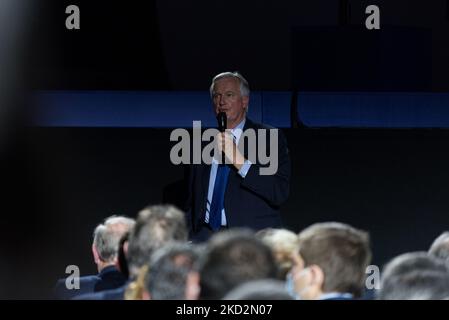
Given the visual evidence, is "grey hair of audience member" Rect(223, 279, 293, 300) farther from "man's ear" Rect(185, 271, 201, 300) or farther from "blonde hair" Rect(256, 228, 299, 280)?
"blonde hair" Rect(256, 228, 299, 280)

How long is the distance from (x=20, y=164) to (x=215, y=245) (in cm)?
351

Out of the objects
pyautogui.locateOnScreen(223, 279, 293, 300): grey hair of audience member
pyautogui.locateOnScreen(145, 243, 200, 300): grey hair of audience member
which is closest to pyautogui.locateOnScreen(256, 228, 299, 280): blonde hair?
pyautogui.locateOnScreen(145, 243, 200, 300): grey hair of audience member

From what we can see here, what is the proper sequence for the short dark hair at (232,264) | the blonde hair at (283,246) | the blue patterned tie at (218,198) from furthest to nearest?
Answer: the blue patterned tie at (218,198), the blonde hair at (283,246), the short dark hair at (232,264)

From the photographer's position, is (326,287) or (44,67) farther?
(44,67)

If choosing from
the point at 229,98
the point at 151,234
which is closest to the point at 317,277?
the point at 151,234

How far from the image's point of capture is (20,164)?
6332 mm

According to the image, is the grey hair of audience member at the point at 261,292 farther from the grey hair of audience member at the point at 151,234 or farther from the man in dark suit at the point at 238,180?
the man in dark suit at the point at 238,180

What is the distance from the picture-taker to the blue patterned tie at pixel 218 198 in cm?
495

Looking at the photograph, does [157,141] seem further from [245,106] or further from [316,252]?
[316,252]

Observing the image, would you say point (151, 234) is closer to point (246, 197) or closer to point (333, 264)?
point (333, 264)

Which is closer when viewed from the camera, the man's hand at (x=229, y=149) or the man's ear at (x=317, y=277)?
the man's ear at (x=317, y=277)

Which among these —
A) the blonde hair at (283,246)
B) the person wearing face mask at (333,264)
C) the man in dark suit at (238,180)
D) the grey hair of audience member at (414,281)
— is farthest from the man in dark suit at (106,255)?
the grey hair of audience member at (414,281)

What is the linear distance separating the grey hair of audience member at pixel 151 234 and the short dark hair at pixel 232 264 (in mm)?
627
